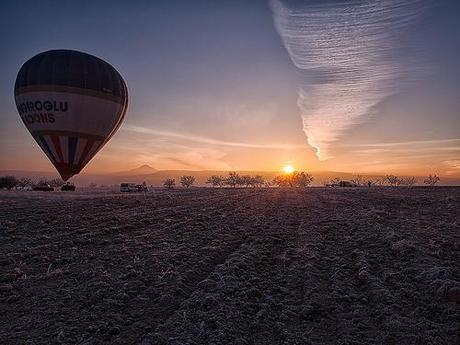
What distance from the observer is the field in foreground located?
305 inches

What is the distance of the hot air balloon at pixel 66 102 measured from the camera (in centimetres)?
2802

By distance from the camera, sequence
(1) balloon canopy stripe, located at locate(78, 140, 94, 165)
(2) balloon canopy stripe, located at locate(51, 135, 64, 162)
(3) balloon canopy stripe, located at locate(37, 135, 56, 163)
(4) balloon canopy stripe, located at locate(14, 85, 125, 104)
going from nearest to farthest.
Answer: (4) balloon canopy stripe, located at locate(14, 85, 125, 104) → (2) balloon canopy stripe, located at locate(51, 135, 64, 162) → (3) balloon canopy stripe, located at locate(37, 135, 56, 163) → (1) balloon canopy stripe, located at locate(78, 140, 94, 165)

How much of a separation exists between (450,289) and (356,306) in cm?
251

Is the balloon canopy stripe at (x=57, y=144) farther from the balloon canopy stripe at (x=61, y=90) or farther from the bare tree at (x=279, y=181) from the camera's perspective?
the bare tree at (x=279, y=181)

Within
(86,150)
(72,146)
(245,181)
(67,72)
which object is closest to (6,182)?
(86,150)

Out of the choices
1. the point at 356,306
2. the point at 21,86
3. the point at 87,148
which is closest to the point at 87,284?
the point at 356,306

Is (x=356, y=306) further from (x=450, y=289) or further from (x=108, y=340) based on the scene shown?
(x=108, y=340)

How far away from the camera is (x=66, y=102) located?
91.9ft

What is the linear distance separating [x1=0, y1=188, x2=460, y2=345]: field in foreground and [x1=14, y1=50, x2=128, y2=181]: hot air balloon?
40.5 feet

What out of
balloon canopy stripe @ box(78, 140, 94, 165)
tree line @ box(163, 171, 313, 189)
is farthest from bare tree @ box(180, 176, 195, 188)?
balloon canopy stripe @ box(78, 140, 94, 165)

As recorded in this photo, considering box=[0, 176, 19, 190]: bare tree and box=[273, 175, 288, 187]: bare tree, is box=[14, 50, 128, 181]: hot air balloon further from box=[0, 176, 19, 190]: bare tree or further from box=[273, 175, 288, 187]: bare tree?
box=[273, 175, 288, 187]: bare tree

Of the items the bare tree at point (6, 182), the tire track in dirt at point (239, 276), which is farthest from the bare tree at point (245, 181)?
the tire track in dirt at point (239, 276)

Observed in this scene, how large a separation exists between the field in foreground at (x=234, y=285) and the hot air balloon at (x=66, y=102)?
40.5 ft

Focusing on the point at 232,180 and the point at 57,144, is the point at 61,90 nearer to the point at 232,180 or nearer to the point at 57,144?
the point at 57,144
